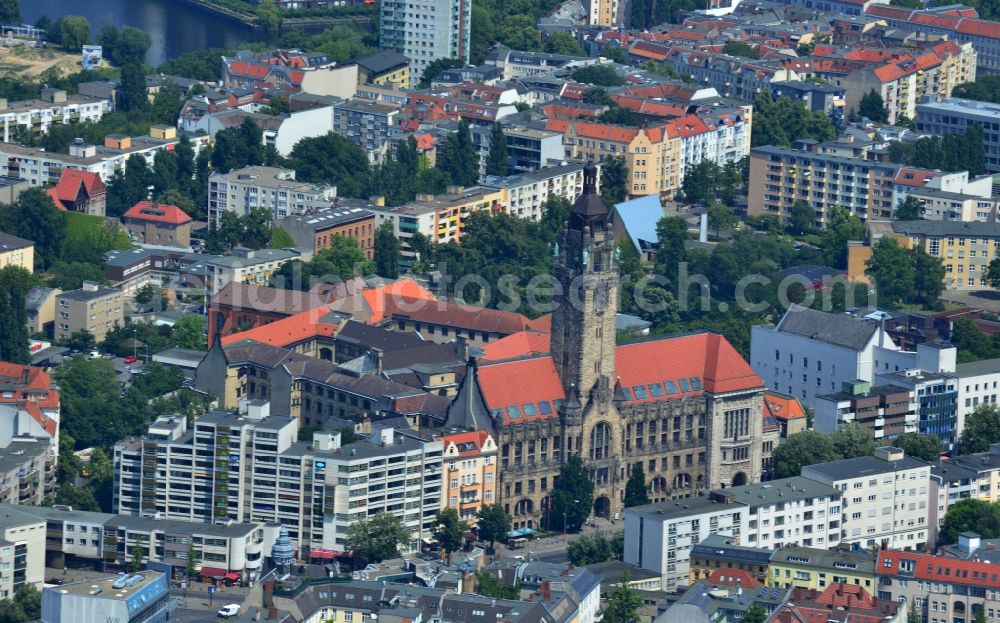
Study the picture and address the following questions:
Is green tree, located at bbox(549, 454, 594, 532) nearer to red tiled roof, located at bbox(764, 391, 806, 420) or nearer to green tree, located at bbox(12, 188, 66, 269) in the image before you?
red tiled roof, located at bbox(764, 391, 806, 420)

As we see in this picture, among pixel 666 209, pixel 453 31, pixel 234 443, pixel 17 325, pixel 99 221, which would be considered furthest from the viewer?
pixel 453 31

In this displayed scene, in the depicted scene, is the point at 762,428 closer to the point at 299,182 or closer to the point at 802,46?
the point at 299,182

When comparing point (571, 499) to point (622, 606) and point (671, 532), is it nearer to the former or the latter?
point (671, 532)

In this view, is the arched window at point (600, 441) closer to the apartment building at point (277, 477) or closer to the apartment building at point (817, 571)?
the apartment building at point (277, 477)

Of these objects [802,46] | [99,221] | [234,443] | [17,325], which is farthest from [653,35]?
[234,443]

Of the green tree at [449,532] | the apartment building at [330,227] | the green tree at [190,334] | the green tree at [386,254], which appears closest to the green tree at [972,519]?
the green tree at [449,532]
